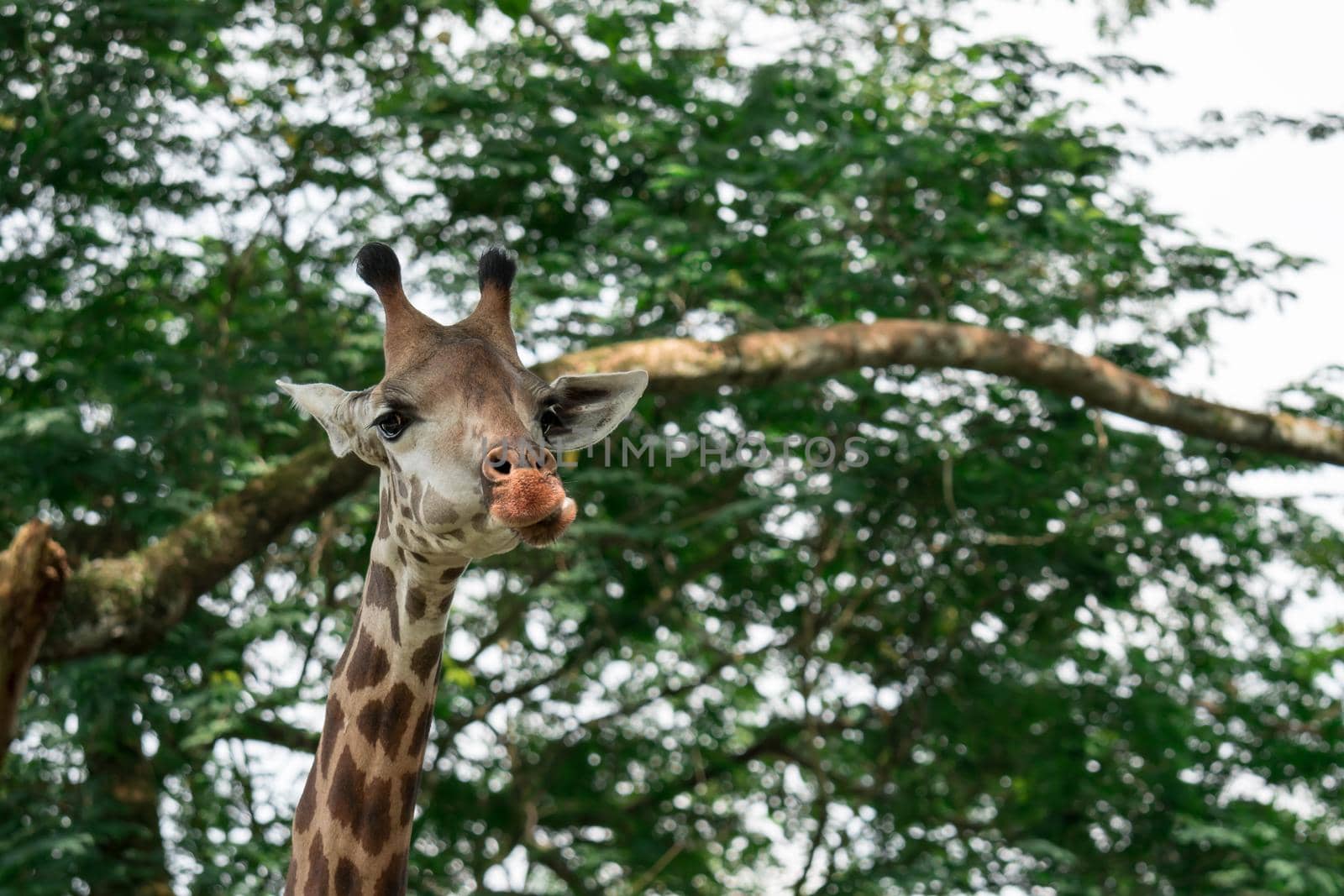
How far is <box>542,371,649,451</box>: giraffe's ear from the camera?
3.39 metres

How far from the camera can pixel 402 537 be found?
3.31 meters

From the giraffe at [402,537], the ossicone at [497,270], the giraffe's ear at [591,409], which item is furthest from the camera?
the ossicone at [497,270]

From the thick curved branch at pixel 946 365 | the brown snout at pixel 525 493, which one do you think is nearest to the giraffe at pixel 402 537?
the brown snout at pixel 525 493

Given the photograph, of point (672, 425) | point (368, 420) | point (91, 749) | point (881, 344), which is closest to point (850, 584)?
point (672, 425)

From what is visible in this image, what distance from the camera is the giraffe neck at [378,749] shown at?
135 inches

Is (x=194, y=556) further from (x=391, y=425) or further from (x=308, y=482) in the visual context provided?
(x=391, y=425)

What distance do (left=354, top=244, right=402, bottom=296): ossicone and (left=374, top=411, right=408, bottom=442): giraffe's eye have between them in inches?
16.0

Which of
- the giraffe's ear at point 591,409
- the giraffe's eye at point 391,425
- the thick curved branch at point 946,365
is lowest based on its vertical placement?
the giraffe's eye at point 391,425

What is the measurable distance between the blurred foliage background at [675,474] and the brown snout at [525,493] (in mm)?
4485

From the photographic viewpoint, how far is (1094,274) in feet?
27.0

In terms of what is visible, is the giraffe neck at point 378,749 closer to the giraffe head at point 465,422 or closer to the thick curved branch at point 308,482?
the giraffe head at point 465,422

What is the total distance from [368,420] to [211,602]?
552cm

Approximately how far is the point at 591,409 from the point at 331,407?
2.10 ft

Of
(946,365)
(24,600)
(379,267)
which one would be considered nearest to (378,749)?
(379,267)
